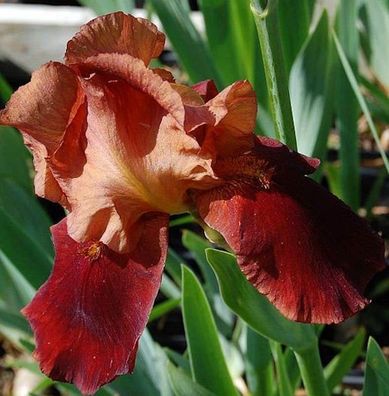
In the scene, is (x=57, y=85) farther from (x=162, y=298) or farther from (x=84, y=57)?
(x=162, y=298)

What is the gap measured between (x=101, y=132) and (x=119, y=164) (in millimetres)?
28

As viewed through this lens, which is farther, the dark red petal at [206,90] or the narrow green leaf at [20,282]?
the narrow green leaf at [20,282]

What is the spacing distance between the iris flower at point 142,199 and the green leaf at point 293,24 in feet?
1.68

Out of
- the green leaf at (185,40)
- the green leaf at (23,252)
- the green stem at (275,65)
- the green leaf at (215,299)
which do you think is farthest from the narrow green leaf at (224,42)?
the green stem at (275,65)

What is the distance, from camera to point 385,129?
1704 millimetres

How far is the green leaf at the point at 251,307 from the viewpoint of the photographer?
709 mm

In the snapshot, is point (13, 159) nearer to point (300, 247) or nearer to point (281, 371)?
point (281, 371)

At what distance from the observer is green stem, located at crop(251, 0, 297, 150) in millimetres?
650

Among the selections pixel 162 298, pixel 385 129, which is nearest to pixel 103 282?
pixel 162 298

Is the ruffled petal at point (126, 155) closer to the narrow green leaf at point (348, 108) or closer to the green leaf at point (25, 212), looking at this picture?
the green leaf at point (25, 212)

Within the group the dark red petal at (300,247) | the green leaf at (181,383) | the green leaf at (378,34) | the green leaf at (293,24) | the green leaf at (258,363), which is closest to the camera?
the dark red petal at (300,247)

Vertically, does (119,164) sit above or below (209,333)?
above

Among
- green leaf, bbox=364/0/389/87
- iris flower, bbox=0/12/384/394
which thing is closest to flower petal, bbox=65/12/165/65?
iris flower, bbox=0/12/384/394

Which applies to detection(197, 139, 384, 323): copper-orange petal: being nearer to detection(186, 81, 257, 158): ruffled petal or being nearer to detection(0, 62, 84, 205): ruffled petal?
detection(186, 81, 257, 158): ruffled petal
